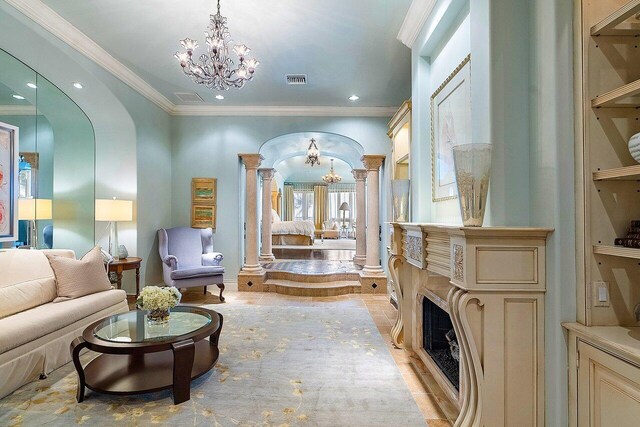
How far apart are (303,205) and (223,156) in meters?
9.50

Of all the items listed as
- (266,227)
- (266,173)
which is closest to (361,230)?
(266,227)

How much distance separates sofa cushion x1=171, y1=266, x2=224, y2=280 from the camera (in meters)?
4.49

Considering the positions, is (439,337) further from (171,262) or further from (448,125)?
(171,262)

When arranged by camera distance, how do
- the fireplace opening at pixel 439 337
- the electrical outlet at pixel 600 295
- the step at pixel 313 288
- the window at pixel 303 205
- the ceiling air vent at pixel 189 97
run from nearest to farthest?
the electrical outlet at pixel 600 295, the fireplace opening at pixel 439 337, the ceiling air vent at pixel 189 97, the step at pixel 313 288, the window at pixel 303 205

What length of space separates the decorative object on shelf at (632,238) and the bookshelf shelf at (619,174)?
8.3 inches

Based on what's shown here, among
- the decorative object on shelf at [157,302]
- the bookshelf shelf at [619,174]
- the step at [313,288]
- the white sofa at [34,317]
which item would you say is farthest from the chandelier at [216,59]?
the step at [313,288]

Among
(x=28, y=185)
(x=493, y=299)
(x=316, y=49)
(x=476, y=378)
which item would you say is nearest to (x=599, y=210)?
(x=493, y=299)

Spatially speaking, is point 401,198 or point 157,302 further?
point 401,198

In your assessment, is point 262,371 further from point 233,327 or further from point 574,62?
point 574,62

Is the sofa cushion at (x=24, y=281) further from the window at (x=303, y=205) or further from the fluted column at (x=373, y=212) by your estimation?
the window at (x=303, y=205)

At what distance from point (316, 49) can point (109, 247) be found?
3.79 metres

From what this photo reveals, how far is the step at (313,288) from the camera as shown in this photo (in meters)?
5.20

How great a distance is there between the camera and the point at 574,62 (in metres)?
1.55

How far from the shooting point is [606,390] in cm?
138
